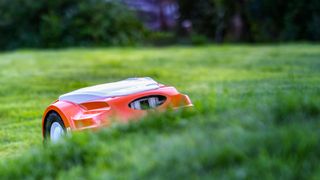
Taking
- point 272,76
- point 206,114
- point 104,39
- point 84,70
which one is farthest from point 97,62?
point 206,114

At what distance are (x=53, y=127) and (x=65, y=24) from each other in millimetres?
19033

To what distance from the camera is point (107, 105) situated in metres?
5.59

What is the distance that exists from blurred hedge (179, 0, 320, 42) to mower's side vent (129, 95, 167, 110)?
57.4 feet

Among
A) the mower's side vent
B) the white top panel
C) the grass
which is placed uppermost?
the white top panel

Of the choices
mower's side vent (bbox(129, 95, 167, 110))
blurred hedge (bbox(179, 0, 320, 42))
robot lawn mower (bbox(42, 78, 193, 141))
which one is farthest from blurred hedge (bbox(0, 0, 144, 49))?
mower's side vent (bbox(129, 95, 167, 110))

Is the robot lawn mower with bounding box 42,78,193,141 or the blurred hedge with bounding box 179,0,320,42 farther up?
the robot lawn mower with bounding box 42,78,193,141

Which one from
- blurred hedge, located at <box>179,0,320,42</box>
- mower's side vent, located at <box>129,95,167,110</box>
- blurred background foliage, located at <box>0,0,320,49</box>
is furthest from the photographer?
blurred background foliage, located at <box>0,0,320,49</box>

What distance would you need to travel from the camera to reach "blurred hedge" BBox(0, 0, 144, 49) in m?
24.6

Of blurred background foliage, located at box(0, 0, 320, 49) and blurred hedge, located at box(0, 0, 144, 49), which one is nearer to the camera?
blurred background foliage, located at box(0, 0, 320, 49)

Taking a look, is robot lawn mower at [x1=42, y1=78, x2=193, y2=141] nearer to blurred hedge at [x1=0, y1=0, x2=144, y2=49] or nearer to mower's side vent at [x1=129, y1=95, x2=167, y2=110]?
mower's side vent at [x1=129, y1=95, x2=167, y2=110]

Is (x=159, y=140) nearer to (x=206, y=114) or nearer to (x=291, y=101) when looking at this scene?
(x=206, y=114)

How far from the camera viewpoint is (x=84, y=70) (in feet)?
46.9

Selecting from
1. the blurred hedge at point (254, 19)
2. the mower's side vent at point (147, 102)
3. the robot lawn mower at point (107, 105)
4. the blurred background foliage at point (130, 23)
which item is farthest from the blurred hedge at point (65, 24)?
the mower's side vent at point (147, 102)

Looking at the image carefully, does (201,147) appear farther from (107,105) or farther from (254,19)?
(254,19)
